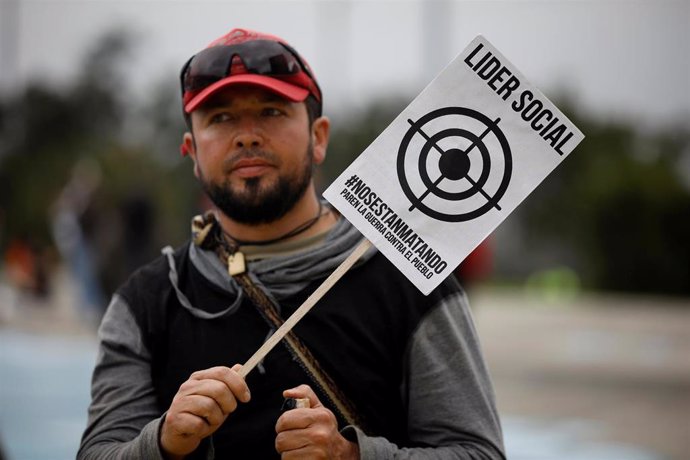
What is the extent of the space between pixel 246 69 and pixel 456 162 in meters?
0.52

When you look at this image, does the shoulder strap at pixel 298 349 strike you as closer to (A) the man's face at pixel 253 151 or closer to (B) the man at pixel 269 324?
(B) the man at pixel 269 324

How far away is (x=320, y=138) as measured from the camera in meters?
2.50

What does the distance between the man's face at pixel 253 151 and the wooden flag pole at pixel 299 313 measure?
0.79ft

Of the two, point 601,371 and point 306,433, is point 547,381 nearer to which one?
point 601,371

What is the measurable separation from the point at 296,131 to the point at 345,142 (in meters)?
37.2

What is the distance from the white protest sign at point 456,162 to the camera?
7.29 ft

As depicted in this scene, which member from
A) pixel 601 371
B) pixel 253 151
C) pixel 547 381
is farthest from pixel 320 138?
pixel 601 371

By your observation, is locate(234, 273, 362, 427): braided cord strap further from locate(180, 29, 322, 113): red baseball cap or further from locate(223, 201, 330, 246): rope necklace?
locate(180, 29, 322, 113): red baseball cap

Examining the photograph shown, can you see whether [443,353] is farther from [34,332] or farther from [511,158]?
[34,332]

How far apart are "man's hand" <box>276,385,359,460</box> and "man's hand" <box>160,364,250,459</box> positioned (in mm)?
98

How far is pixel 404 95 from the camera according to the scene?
42875 millimetres

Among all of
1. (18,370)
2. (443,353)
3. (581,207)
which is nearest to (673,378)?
(18,370)

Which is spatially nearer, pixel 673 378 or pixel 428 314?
pixel 428 314

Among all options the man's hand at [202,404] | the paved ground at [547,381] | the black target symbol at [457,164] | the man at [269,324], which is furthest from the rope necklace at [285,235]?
the paved ground at [547,381]
